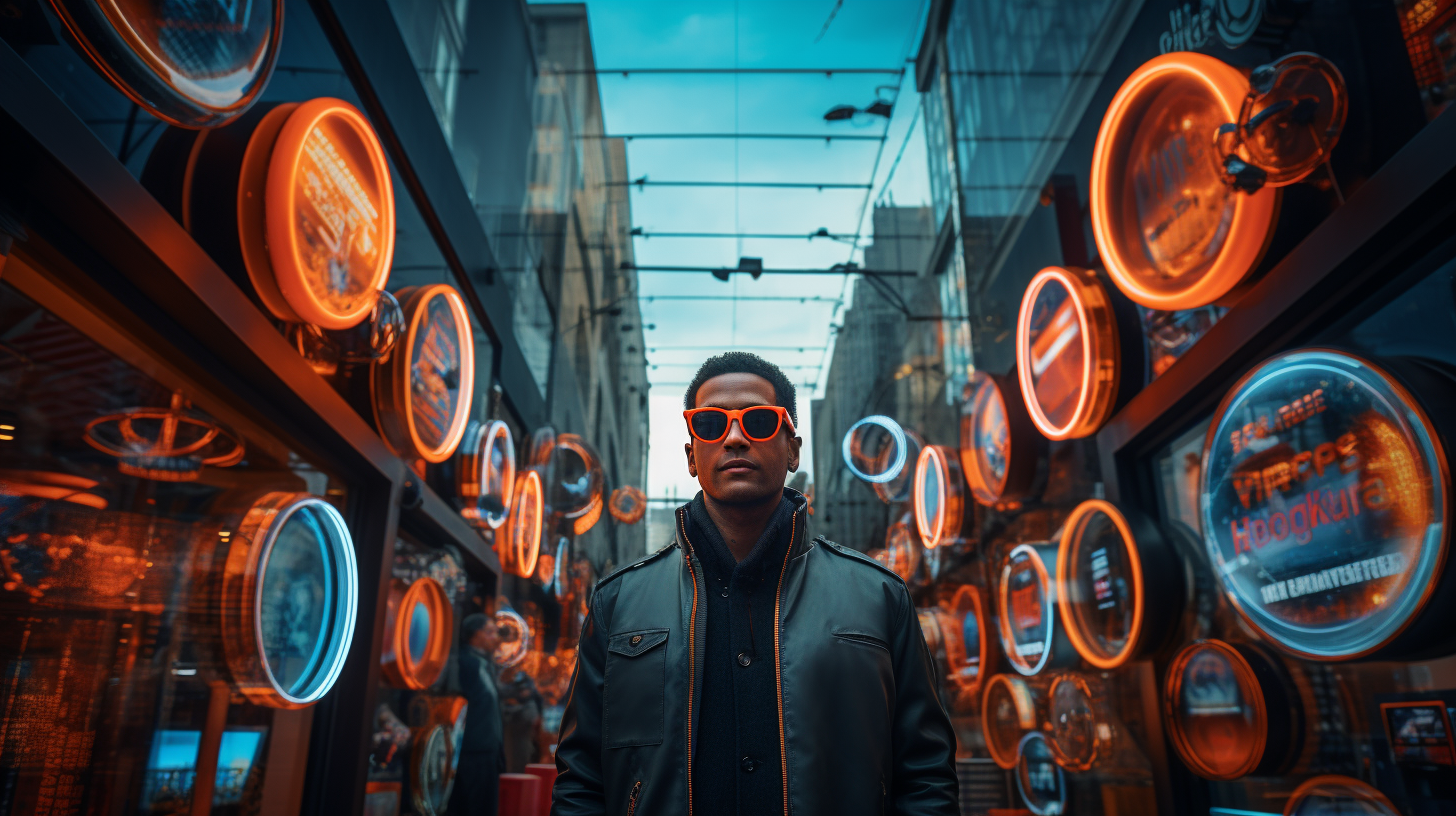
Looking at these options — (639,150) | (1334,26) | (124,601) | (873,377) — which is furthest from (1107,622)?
(873,377)

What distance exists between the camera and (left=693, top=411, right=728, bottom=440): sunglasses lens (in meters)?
1.90

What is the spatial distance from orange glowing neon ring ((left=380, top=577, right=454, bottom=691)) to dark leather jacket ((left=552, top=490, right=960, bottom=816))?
402cm

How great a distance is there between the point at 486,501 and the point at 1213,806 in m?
5.27

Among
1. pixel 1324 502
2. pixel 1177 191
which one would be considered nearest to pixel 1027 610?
pixel 1177 191

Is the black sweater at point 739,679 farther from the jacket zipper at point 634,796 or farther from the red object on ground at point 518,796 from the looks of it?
the red object on ground at point 518,796

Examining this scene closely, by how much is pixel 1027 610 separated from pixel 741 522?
Result: 554 cm

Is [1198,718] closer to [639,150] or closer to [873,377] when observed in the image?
[639,150]

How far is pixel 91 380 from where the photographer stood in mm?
2785

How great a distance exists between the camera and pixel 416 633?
19.8ft

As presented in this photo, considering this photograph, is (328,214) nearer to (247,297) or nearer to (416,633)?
(247,297)

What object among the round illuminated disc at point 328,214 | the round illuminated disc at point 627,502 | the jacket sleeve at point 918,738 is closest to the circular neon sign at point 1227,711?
the jacket sleeve at point 918,738

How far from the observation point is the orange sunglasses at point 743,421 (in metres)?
1.88

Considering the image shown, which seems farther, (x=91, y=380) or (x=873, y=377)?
(x=873, y=377)

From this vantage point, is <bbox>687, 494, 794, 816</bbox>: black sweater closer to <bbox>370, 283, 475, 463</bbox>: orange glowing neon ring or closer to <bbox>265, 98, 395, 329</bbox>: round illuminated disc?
<bbox>265, 98, 395, 329</bbox>: round illuminated disc
